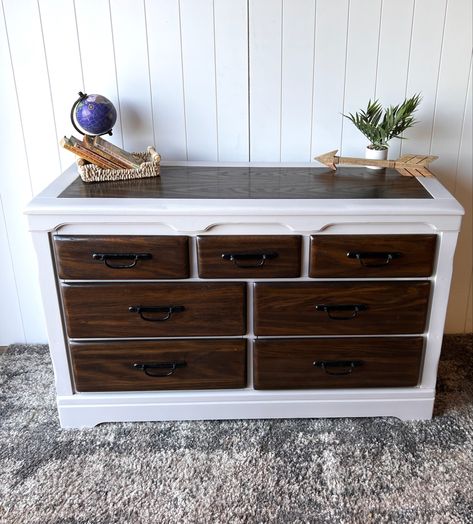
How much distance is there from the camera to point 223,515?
1.37 meters

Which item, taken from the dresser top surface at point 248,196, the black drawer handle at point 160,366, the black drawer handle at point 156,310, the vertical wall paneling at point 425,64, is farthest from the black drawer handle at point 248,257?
the vertical wall paneling at point 425,64

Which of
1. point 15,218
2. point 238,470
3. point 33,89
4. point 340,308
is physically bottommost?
A: point 238,470

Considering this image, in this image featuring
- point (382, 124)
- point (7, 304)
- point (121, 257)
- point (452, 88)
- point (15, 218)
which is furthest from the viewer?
point (7, 304)

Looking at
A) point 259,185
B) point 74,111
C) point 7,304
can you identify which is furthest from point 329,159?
point 7,304

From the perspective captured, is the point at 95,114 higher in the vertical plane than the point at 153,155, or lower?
higher

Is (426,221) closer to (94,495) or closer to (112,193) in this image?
(112,193)

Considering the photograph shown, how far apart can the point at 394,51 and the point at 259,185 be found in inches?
27.5

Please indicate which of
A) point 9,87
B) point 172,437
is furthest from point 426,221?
point 9,87

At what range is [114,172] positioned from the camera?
5.31 ft

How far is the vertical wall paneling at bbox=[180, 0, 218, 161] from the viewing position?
5.60 ft

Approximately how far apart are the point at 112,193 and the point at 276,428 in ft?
2.99

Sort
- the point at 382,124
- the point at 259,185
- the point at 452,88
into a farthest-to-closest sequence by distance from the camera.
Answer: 1. the point at 452,88
2. the point at 382,124
3. the point at 259,185

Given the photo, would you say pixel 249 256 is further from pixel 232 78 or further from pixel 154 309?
pixel 232 78

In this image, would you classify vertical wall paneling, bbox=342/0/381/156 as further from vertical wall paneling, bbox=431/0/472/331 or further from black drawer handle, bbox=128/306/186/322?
black drawer handle, bbox=128/306/186/322
